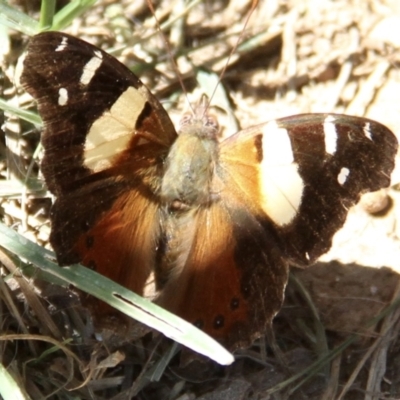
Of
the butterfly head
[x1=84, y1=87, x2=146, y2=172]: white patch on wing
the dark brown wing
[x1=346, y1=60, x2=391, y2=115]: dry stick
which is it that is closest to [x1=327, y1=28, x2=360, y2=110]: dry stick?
[x1=346, y1=60, x2=391, y2=115]: dry stick

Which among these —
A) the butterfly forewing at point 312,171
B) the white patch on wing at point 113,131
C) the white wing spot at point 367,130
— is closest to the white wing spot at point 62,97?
the white patch on wing at point 113,131

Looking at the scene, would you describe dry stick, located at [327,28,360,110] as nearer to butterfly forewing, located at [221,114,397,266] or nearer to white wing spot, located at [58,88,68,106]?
butterfly forewing, located at [221,114,397,266]

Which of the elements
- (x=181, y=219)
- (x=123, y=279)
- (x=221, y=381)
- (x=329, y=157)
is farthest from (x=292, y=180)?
(x=221, y=381)

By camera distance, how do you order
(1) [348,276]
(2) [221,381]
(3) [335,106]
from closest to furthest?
(2) [221,381]
(1) [348,276]
(3) [335,106]

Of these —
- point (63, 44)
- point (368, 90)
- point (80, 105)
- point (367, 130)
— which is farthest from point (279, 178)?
point (368, 90)

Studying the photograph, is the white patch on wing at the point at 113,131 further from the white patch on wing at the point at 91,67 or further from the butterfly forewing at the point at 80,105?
the white patch on wing at the point at 91,67

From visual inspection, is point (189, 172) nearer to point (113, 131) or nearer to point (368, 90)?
point (113, 131)

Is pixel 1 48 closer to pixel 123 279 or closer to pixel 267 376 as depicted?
pixel 123 279
